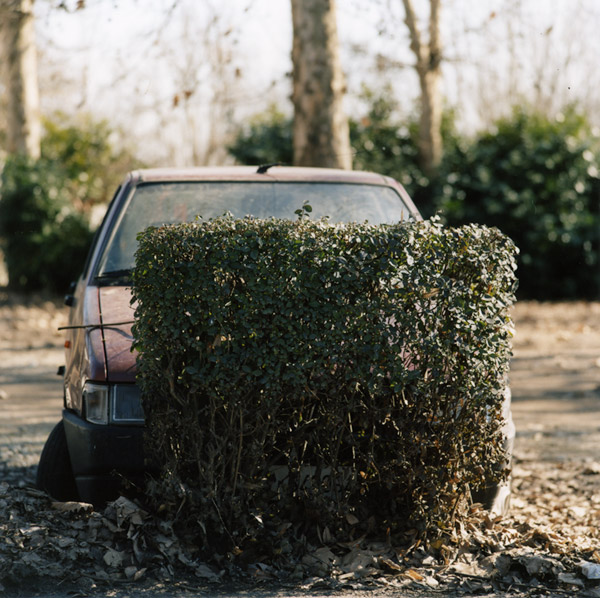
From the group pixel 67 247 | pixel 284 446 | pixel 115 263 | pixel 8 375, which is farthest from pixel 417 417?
pixel 67 247

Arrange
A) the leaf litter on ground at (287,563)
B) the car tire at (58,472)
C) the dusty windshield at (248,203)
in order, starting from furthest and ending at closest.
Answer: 1. the dusty windshield at (248,203)
2. the car tire at (58,472)
3. the leaf litter on ground at (287,563)

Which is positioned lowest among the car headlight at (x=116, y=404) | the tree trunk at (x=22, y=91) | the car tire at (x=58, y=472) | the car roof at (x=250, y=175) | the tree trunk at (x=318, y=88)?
the car tire at (x=58, y=472)

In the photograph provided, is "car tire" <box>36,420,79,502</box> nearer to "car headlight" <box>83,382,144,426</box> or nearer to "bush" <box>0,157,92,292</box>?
"car headlight" <box>83,382,144,426</box>

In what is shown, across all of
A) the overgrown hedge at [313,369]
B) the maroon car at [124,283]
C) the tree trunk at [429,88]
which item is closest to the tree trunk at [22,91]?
the tree trunk at [429,88]

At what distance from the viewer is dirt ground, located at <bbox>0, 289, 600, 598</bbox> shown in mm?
4316

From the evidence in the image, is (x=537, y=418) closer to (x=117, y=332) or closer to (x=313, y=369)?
(x=313, y=369)

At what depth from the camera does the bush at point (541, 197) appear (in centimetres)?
1461

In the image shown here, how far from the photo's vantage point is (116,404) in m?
3.97

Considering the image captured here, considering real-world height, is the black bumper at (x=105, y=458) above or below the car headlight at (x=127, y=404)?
below

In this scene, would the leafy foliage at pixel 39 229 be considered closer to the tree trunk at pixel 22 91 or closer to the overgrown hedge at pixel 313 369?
the tree trunk at pixel 22 91

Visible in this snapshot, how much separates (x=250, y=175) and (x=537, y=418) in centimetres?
387

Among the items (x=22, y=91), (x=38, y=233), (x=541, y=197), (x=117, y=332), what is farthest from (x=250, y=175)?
(x=22, y=91)

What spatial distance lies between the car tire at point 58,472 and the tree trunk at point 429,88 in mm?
11899

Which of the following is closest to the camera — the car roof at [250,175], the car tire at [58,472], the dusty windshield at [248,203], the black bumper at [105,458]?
the black bumper at [105,458]
